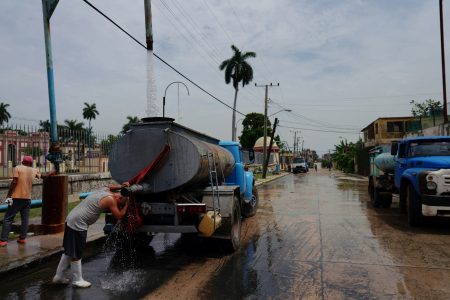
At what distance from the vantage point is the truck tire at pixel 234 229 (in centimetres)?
779

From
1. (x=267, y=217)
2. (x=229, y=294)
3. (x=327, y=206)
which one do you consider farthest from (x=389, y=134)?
(x=229, y=294)

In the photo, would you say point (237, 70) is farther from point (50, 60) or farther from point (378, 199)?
point (50, 60)

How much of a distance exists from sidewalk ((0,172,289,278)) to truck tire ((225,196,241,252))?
9.52 feet

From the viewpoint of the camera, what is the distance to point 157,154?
7.06m

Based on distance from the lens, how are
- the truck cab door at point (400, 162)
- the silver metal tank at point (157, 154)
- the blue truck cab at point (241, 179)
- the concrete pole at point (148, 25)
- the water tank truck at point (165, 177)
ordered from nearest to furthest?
the water tank truck at point (165, 177) → the silver metal tank at point (157, 154) → the blue truck cab at point (241, 179) → the truck cab door at point (400, 162) → the concrete pole at point (148, 25)

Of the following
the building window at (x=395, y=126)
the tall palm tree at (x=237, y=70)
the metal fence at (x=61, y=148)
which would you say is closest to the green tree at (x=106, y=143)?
the metal fence at (x=61, y=148)

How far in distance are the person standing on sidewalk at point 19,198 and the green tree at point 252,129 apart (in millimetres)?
87425

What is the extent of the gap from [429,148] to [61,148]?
1106 centimetres

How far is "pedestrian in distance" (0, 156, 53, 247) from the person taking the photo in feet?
25.5

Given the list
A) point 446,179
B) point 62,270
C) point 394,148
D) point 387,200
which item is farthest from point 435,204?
point 62,270

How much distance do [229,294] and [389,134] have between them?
5473 cm

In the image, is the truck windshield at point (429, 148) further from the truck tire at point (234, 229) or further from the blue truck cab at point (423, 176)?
the truck tire at point (234, 229)

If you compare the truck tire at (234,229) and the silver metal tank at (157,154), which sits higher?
the silver metal tank at (157,154)

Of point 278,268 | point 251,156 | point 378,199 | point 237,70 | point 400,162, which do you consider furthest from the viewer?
point 237,70
